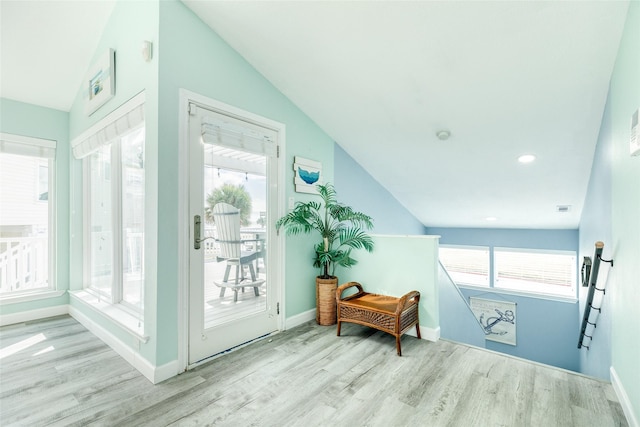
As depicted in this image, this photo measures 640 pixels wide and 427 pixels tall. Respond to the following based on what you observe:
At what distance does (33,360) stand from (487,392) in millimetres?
3394

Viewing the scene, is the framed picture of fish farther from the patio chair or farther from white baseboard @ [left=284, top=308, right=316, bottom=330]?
white baseboard @ [left=284, top=308, right=316, bottom=330]

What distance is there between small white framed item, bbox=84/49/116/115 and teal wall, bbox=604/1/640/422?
358 cm

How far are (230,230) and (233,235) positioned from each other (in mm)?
53

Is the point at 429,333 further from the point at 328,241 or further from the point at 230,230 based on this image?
the point at 230,230

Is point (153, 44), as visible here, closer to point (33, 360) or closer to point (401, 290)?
point (33, 360)

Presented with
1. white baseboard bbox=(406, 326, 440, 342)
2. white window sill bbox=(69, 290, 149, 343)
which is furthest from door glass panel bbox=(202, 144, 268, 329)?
white baseboard bbox=(406, 326, 440, 342)

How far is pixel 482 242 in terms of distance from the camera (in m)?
5.95

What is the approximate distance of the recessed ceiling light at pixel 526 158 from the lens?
10.4ft

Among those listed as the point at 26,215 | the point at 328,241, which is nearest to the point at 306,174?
the point at 328,241

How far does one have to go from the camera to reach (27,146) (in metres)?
3.25

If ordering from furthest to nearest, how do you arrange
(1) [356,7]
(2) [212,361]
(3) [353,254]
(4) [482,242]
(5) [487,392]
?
(4) [482,242] → (3) [353,254] → (2) [212,361] → (1) [356,7] → (5) [487,392]

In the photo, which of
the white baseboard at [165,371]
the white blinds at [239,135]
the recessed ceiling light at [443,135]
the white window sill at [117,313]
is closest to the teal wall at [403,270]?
the recessed ceiling light at [443,135]

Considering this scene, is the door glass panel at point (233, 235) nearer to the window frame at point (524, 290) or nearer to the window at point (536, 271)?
the window frame at point (524, 290)

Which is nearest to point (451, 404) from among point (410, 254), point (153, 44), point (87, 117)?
point (410, 254)
